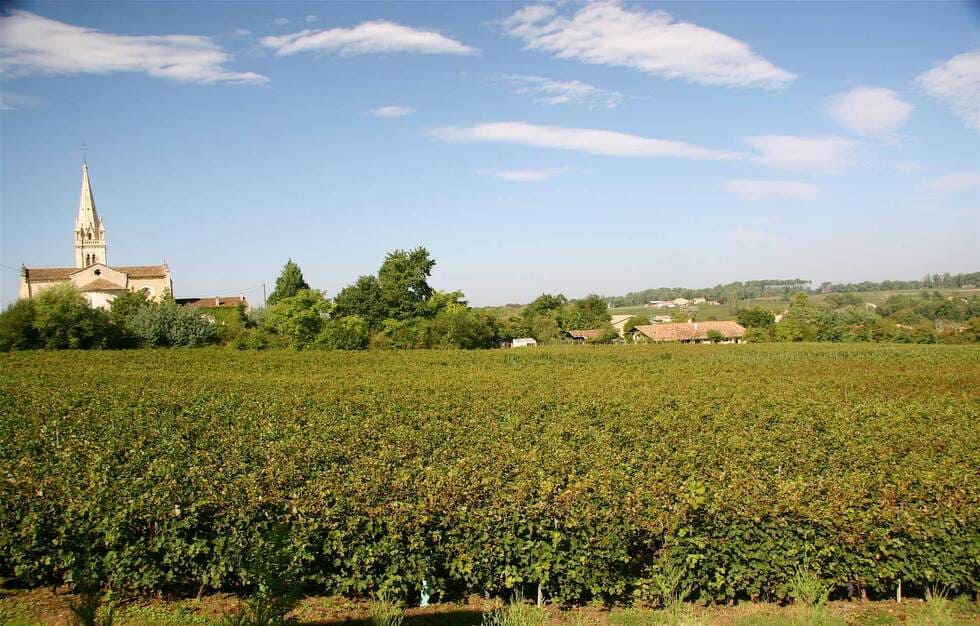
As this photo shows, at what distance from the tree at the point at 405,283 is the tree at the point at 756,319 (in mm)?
48243

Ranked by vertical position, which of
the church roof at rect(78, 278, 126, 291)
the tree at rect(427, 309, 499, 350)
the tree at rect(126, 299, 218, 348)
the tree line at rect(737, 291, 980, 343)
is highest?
the church roof at rect(78, 278, 126, 291)

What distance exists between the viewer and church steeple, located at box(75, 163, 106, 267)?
88.8m

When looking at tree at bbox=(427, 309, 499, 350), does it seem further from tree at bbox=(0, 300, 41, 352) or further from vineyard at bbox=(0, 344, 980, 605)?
vineyard at bbox=(0, 344, 980, 605)

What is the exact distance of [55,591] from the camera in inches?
368

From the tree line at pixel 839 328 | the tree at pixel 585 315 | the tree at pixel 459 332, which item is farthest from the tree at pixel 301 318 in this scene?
the tree line at pixel 839 328

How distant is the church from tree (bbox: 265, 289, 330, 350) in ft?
60.3

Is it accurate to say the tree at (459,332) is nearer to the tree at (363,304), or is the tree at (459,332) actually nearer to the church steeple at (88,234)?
the tree at (363,304)

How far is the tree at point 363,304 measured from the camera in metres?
72.4

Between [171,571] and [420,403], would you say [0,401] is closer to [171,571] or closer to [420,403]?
[420,403]

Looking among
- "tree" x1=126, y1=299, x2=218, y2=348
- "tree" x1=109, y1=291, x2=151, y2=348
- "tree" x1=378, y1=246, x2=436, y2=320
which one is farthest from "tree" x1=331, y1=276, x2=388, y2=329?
"tree" x1=109, y1=291, x2=151, y2=348

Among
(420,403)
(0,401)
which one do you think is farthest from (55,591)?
(0,401)

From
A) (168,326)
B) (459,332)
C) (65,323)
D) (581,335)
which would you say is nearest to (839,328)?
(581,335)

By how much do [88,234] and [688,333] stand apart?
84475 mm

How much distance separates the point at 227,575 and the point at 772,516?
7934 mm
